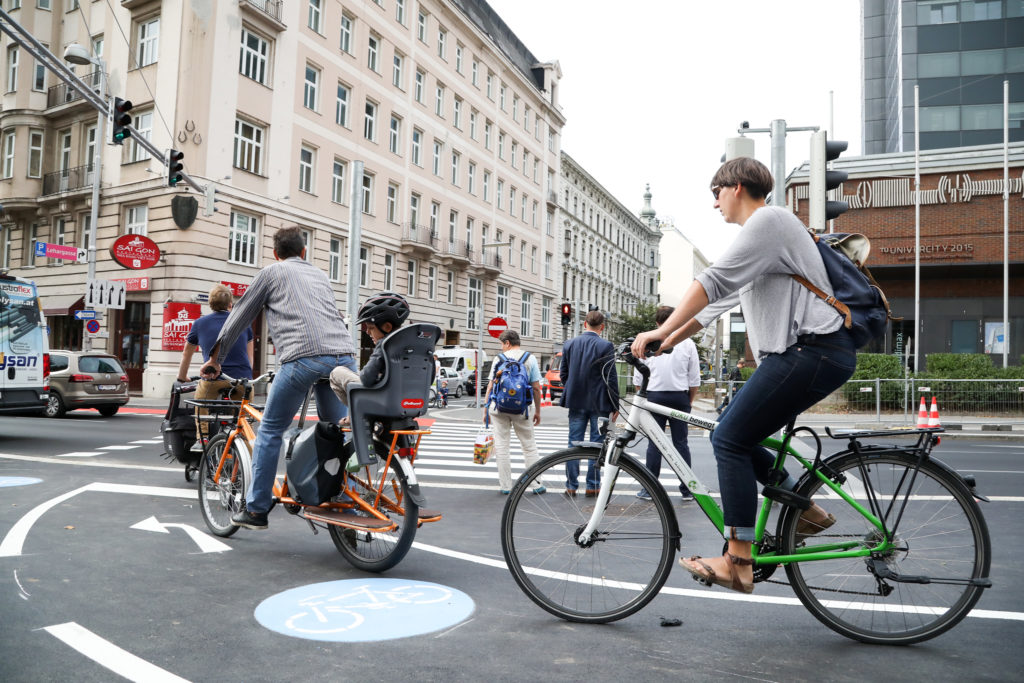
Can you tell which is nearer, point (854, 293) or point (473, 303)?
point (854, 293)

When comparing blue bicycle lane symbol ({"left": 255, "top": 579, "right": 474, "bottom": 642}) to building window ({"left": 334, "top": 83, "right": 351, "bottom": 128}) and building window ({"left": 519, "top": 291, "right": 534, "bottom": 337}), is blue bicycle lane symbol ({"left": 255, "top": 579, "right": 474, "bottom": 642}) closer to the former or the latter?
building window ({"left": 334, "top": 83, "right": 351, "bottom": 128})

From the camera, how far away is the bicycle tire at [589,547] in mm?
3438

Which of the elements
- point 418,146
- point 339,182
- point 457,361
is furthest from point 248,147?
point 457,361

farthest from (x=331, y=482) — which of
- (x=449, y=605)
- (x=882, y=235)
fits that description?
(x=882, y=235)

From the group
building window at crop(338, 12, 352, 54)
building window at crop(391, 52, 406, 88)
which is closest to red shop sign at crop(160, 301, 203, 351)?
building window at crop(338, 12, 352, 54)

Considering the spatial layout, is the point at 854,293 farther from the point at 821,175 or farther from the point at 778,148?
the point at 778,148

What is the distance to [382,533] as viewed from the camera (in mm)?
4328

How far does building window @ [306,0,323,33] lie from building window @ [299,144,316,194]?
476 cm

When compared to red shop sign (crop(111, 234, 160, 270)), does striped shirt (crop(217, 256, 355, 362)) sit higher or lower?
lower

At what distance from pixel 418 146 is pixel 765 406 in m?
36.3

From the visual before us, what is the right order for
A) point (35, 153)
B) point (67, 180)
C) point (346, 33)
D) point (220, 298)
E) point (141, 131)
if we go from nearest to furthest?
1. point (220, 298)
2. point (141, 131)
3. point (67, 180)
4. point (35, 153)
5. point (346, 33)

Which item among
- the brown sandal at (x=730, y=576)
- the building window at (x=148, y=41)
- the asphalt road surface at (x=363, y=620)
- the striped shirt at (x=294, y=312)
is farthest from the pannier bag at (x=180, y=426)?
the building window at (x=148, y=41)

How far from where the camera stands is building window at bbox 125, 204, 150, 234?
25.4 m

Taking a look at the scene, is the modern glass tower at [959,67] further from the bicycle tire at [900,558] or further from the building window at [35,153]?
the bicycle tire at [900,558]
